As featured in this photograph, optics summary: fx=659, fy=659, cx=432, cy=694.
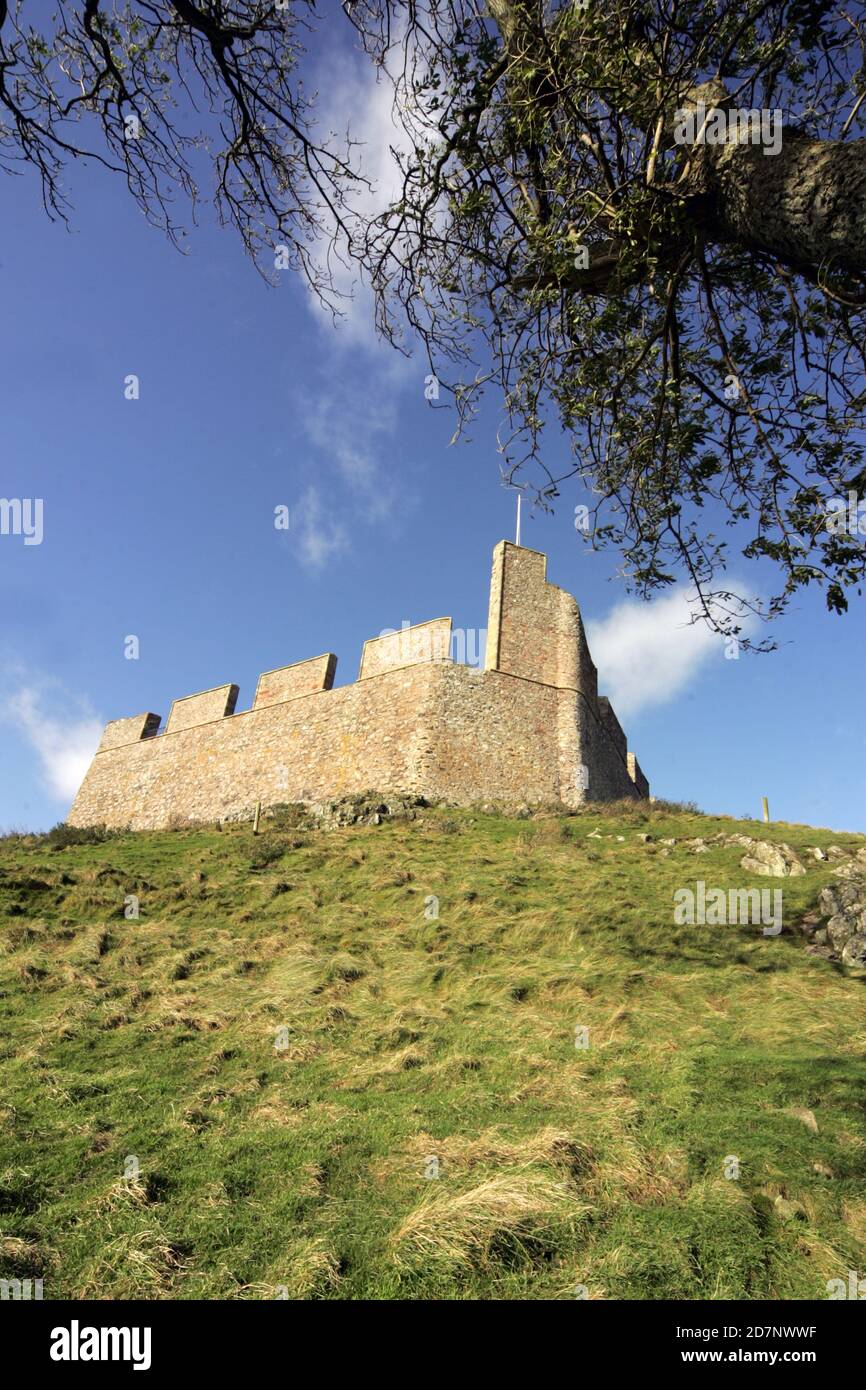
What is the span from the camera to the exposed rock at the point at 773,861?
14.6m

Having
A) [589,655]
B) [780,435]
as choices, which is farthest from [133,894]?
[589,655]

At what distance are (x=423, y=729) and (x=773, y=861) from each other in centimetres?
1286

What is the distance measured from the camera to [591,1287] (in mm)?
3875

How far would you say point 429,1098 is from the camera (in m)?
6.57

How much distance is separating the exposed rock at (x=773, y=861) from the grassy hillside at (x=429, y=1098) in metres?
0.71

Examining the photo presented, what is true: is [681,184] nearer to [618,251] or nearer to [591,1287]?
[618,251]

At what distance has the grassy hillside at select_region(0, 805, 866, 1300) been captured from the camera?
4.18 metres

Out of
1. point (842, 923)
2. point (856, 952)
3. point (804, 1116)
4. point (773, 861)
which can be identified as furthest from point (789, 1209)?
point (773, 861)

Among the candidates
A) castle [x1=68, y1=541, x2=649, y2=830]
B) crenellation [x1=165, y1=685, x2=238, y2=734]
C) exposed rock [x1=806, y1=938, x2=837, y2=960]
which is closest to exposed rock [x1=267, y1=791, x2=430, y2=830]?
castle [x1=68, y1=541, x2=649, y2=830]

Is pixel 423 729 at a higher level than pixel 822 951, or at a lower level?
higher

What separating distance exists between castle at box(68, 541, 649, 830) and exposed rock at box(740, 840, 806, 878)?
30.8ft
